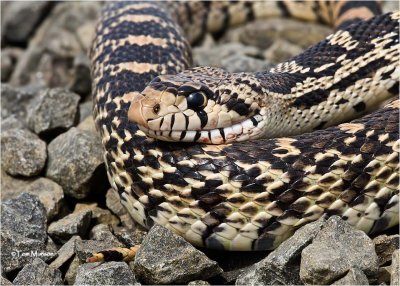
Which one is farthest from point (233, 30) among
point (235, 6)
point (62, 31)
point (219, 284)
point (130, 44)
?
point (219, 284)

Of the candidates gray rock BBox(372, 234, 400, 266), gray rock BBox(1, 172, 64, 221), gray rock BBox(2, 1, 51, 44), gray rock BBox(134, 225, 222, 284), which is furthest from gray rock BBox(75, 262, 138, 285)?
gray rock BBox(2, 1, 51, 44)

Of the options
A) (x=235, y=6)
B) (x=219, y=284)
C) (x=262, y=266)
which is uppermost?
(x=235, y=6)

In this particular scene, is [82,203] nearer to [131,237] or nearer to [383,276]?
[131,237]

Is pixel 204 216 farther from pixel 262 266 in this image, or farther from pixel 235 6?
pixel 235 6

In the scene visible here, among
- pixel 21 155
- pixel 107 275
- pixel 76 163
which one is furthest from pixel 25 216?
pixel 107 275

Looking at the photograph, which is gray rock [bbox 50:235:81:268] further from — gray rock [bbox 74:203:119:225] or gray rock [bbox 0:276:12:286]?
gray rock [bbox 74:203:119:225]

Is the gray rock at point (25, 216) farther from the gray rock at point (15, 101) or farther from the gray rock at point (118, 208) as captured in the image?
the gray rock at point (15, 101)

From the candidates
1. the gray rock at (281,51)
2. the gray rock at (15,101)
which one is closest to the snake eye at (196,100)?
the gray rock at (15,101)
